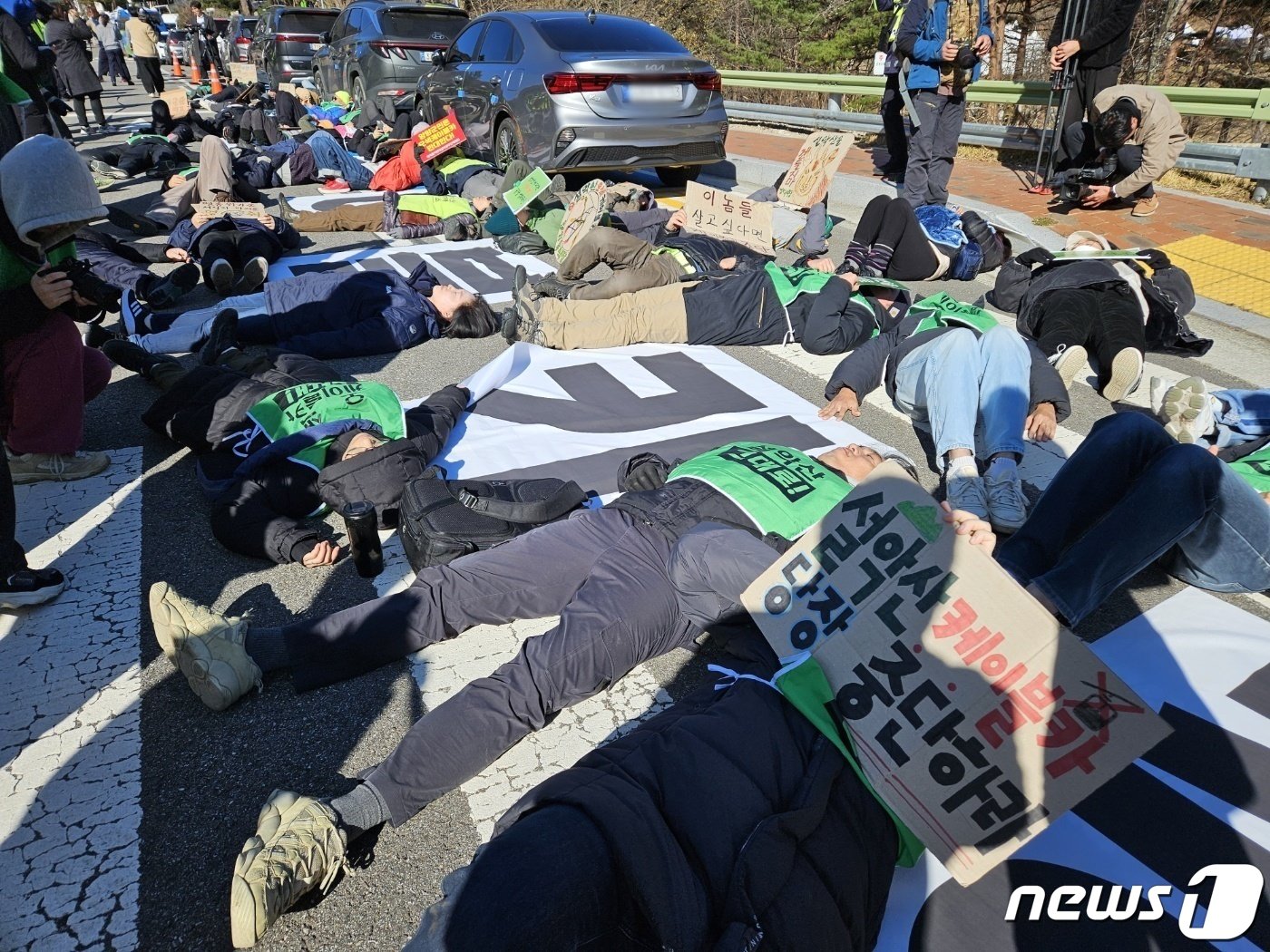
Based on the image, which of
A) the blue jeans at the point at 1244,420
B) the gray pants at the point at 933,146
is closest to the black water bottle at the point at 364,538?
the blue jeans at the point at 1244,420

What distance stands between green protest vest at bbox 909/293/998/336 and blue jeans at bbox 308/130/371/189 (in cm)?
813

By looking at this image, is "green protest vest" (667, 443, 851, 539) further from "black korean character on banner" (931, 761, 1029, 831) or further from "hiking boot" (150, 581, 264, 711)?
"hiking boot" (150, 581, 264, 711)

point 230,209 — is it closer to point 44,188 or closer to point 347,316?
point 347,316

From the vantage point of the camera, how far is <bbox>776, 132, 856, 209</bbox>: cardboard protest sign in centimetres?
730

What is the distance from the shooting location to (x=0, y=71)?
17.6 feet

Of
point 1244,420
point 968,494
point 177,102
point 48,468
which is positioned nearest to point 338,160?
point 177,102

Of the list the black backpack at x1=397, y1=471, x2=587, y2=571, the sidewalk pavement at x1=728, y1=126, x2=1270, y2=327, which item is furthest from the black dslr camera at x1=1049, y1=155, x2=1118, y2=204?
the black backpack at x1=397, y1=471, x2=587, y2=571

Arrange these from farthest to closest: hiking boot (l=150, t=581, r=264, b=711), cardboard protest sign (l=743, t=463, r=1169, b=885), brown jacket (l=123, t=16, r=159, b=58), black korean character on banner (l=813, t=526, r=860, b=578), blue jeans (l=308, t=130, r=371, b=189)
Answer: brown jacket (l=123, t=16, r=159, b=58)
blue jeans (l=308, t=130, r=371, b=189)
hiking boot (l=150, t=581, r=264, b=711)
black korean character on banner (l=813, t=526, r=860, b=578)
cardboard protest sign (l=743, t=463, r=1169, b=885)

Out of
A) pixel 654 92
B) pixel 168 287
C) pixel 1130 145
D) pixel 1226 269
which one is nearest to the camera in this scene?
pixel 168 287

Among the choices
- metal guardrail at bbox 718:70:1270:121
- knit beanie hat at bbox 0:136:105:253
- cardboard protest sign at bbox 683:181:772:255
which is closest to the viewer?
knit beanie hat at bbox 0:136:105:253

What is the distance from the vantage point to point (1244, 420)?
3684 mm

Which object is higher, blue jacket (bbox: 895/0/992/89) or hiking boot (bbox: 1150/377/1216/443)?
blue jacket (bbox: 895/0/992/89)

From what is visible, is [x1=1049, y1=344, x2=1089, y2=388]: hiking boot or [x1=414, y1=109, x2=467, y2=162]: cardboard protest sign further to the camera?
[x1=414, y1=109, x2=467, y2=162]: cardboard protest sign

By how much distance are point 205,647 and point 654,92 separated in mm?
7558
